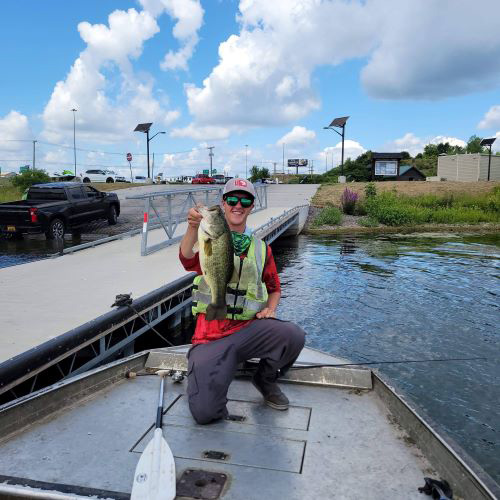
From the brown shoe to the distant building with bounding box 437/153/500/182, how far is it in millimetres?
50201

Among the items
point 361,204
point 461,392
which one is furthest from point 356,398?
point 361,204

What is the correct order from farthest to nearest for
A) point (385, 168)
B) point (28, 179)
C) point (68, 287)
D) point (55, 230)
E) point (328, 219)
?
point (385, 168), point (28, 179), point (328, 219), point (55, 230), point (68, 287)

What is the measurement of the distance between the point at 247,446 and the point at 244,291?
40.9 inches

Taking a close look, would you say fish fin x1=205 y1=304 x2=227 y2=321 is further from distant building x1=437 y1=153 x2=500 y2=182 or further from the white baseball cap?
distant building x1=437 y1=153 x2=500 y2=182

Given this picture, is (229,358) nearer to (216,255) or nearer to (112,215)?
(216,255)

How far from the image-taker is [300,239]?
871 inches

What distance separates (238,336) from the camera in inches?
140

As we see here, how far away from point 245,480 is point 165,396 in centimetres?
134

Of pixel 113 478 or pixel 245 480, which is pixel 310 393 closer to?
pixel 245 480

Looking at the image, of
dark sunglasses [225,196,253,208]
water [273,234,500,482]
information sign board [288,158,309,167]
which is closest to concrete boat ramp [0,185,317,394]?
dark sunglasses [225,196,253,208]

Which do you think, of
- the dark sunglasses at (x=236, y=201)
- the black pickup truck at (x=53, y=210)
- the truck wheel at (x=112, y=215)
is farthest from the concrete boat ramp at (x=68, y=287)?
the truck wheel at (x=112, y=215)

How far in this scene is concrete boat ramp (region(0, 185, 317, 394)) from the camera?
205 inches

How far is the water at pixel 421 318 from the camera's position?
576 centimetres

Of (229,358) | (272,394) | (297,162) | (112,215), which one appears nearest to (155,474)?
(229,358)
